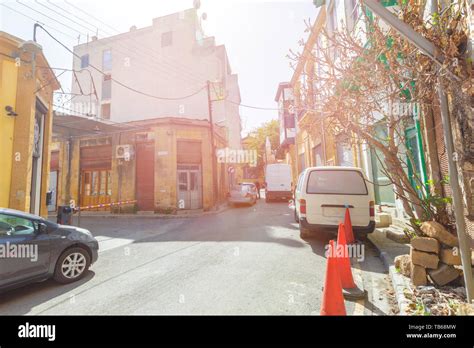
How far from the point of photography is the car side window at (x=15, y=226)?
389cm

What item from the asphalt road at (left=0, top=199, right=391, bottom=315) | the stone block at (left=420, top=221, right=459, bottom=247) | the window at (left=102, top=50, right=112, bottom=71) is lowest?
the asphalt road at (left=0, top=199, right=391, bottom=315)

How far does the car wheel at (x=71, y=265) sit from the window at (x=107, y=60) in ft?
85.2

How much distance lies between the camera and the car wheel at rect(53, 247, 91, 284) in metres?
4.32

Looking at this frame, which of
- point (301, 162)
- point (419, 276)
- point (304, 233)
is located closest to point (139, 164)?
point (304, 233)

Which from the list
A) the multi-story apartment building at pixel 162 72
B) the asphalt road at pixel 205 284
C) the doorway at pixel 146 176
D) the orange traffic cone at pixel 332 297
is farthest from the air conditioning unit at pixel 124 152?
the orange traffic cone at pixel 332 297

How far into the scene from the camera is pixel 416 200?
412cm

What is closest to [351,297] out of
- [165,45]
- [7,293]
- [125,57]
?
[7,293]

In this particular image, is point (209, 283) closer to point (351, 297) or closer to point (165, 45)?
point (351, 297)

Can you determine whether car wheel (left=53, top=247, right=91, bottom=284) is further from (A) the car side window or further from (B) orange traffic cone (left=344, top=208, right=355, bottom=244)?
(B) orange traffic cone (left=344, top=208, right=355, bottom=244)

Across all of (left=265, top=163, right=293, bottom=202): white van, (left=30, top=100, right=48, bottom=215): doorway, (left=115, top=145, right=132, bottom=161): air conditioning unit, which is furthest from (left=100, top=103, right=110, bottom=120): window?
(left=265, top=163, right=293, bottom=202): white van

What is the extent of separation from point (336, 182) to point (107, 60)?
2803 cm

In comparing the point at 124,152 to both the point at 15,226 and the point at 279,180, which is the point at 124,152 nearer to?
the point at 279,180

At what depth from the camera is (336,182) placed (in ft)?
19.9
